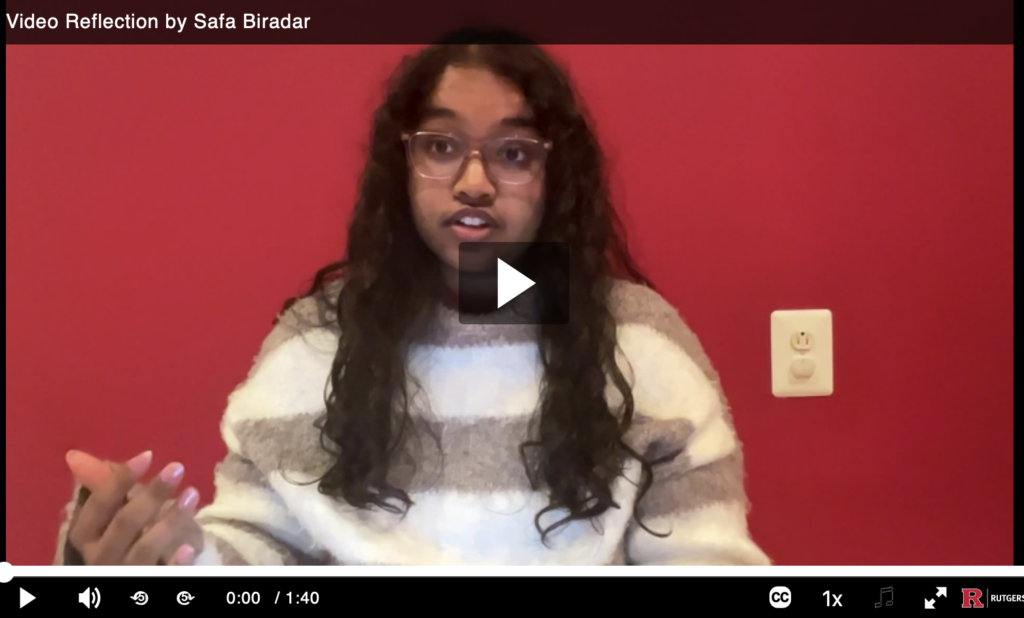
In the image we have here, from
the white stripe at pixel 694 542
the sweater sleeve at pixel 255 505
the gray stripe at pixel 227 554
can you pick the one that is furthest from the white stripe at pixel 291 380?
the white stripe at pixel 694 542

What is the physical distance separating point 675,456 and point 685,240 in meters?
0.19

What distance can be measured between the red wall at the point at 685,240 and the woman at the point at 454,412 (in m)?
0.04

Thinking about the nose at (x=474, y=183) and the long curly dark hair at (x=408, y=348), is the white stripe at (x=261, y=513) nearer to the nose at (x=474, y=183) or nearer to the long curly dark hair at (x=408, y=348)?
the long curly dark hair at (x=408, y=348)

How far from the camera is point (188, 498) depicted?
64 cm

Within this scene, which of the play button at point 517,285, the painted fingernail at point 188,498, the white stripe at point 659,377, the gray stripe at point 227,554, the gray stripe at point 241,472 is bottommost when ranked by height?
the gray stripe at point 227,554

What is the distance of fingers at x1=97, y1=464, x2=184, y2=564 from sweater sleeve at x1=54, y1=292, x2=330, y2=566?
0.17 ft

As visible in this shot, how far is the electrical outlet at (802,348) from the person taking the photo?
0.67 metres
